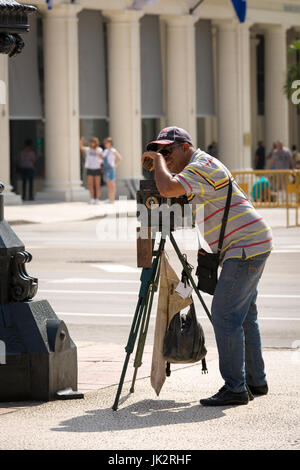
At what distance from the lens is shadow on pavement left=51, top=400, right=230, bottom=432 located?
681cm

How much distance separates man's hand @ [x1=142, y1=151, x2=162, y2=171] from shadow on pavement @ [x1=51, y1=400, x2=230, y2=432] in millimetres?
1503

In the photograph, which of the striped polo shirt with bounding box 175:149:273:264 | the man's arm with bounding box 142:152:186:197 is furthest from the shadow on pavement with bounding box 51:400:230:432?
the man's arm with bounding box 142:152:186:197

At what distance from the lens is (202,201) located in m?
7.40

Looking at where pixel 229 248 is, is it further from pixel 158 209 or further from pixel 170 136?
pixel 170 136

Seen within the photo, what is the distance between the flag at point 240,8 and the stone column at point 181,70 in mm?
1415

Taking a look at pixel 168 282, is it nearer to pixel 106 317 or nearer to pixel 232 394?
pixel 232 394

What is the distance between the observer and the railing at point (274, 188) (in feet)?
86.1

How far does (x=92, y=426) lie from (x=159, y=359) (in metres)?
0.91

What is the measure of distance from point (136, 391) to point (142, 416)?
83cm

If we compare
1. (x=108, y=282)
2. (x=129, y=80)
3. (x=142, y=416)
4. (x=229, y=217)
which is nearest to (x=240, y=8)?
(x=129, y=80)

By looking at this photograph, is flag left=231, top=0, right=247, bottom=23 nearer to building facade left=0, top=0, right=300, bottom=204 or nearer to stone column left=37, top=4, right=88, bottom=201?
building facade left=0, top=0, right=300, bottom=204

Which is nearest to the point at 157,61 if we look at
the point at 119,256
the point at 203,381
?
the point at 119,256

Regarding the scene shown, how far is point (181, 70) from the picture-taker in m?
39.5

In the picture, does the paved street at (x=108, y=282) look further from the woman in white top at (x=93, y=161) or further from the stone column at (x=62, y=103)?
the stone column at (x=62, y=103)
